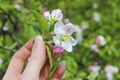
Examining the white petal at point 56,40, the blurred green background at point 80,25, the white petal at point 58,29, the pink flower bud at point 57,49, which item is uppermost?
the blurred green background at point 80,25

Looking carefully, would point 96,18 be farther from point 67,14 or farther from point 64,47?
point 64,47

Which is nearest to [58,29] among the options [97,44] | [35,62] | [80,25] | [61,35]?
[61,35]

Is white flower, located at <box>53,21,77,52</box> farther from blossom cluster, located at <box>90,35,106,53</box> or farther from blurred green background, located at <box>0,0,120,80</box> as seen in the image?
blossom cluster, located at <box>90,35,106,53</box>

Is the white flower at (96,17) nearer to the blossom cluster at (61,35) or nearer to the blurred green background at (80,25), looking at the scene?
the blurred green background at (80,25)

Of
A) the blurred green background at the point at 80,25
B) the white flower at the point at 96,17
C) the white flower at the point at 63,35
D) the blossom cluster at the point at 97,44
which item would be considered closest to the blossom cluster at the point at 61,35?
the white flower at the point at 63,35

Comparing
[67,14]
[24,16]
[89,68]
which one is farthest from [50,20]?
[67,14]

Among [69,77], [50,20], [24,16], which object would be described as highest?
[24,16]
